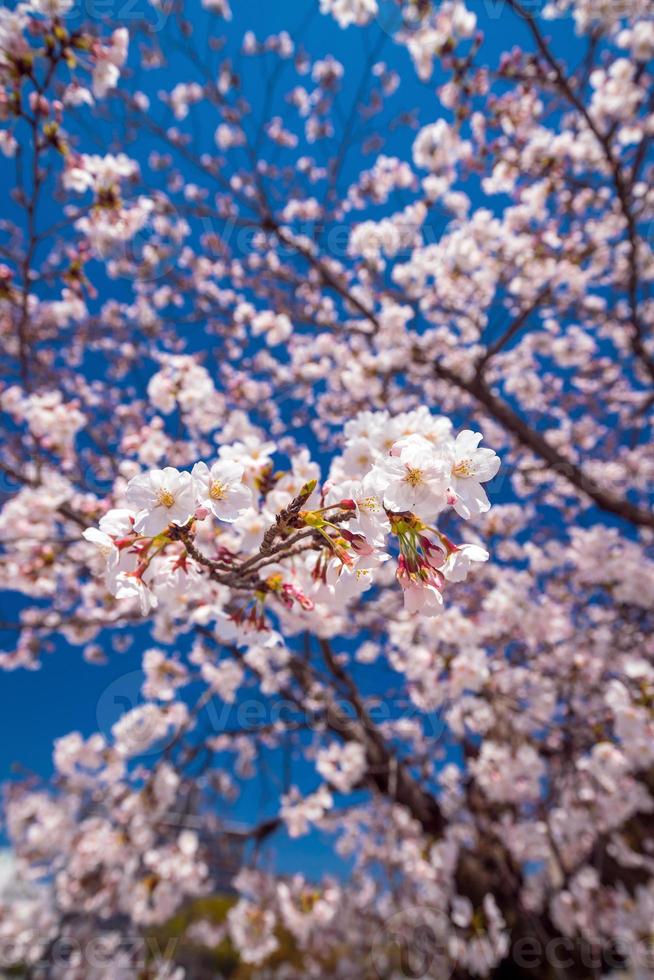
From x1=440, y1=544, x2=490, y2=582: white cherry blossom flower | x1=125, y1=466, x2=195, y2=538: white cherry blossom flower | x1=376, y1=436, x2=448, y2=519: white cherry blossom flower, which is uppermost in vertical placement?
x1=125, y1=466, x2=195, y2=538: white cherry blossom flower

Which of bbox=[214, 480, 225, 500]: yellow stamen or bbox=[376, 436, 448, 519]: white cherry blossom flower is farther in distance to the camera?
bbox=[214, 480, 225, 500]: yellow stamen

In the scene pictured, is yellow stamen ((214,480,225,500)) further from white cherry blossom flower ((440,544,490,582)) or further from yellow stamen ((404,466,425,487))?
white cherry blossom flower ((440,544,490,582))

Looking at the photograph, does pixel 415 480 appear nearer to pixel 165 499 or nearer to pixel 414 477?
pixel 414 477

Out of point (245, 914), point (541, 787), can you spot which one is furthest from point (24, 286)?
point (541, 787)

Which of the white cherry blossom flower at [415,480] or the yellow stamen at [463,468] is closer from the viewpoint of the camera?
the white cherry blossom flower at [415,480]

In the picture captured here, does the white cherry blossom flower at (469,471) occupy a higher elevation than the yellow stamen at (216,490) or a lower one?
lower

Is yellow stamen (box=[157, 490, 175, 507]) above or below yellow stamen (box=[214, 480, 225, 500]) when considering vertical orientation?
below

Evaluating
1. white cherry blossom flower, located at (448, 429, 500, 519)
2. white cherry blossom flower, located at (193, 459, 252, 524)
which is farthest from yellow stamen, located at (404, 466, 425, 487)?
white cherry blossom flower, located at (193, 459, 252, 524)

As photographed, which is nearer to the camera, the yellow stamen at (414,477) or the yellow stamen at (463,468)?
the yellow stamen at (414,477)

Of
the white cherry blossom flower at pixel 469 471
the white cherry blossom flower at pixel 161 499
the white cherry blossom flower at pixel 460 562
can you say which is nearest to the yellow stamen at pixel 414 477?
the white cherry blossom flower at pixel 469 471

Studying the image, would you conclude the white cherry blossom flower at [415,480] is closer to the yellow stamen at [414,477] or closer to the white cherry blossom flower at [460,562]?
the yellow stamen at [414,477]

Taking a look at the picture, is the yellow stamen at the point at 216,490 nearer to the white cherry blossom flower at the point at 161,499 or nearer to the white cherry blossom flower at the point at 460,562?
the white cherry blossom flower at the point at 161,499

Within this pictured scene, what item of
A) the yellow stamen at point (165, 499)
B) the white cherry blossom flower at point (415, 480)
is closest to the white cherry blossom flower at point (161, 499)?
the yellow stamen at point (165, 499)

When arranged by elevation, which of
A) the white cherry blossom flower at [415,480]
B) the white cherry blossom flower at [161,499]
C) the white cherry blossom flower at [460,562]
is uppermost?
the white cherry blossom flower at [161,499]
